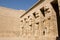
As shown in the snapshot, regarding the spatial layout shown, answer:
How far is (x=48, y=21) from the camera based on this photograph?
8.01 meters

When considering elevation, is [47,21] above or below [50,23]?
above

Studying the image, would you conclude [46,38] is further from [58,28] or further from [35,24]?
[35,24]

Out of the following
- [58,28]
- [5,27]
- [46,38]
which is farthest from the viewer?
[5,27]

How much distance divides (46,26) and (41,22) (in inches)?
35.9

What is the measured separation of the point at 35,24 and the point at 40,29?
110cm

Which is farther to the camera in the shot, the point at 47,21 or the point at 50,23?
the point at 47,21

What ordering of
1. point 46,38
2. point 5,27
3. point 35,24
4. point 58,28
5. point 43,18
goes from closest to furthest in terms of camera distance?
1. point 58,28
2. point 46,38
3. point 43,18
4. point 35,24
5. point 5,27

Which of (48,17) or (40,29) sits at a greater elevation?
(48,17)

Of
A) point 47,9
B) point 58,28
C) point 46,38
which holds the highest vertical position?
point 47,9

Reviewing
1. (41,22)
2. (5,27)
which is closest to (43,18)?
(41,22)

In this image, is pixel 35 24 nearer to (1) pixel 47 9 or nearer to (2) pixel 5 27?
(1) pixel 47 9

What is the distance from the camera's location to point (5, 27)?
1027 inches

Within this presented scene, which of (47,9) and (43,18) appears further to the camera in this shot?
(43,18)

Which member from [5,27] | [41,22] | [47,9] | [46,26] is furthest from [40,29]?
[5,27]
